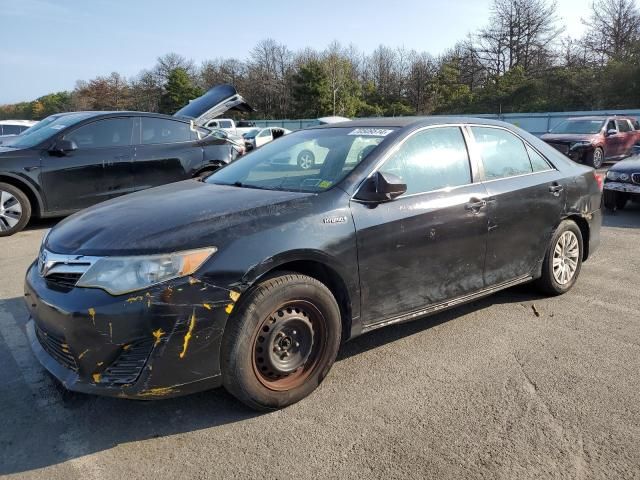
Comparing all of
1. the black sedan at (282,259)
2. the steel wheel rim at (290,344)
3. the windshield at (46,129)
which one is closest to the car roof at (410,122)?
the black sedan at (282,259)

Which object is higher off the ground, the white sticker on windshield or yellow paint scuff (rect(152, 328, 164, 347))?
the white sticker on windshield

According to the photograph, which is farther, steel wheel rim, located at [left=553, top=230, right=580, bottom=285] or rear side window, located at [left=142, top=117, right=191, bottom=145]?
rear side window, located at [left=142, top=117, right=191, bottom=145]

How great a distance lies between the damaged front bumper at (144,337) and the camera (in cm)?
242

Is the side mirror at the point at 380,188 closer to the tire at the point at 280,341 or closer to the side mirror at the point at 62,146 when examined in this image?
the tire at the point at 280,341

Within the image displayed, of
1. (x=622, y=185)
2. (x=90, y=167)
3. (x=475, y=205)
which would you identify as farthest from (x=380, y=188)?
(x=622, y=185)

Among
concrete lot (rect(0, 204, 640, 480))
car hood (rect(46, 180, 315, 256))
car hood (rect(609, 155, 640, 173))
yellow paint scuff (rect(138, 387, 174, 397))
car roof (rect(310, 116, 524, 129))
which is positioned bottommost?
concrete lot (rect(0, 204, 640, 480))

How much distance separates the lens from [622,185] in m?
8.74

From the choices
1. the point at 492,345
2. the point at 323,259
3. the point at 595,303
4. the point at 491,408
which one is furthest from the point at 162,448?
the point at 595,303

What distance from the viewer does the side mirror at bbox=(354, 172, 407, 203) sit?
312cm

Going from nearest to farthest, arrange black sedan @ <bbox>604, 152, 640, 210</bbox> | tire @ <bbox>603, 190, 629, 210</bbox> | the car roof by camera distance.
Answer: the car roof → black sedan @ <bbox>604, 152, 640, 210</bbox> → tire @ <bbox>603, 190, 629, 210</bbox>

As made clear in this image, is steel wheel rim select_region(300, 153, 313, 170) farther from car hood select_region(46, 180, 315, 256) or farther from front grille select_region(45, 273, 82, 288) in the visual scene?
front grille select_region(45, 273, 82, 288)

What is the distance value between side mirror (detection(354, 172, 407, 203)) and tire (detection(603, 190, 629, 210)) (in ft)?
23.9

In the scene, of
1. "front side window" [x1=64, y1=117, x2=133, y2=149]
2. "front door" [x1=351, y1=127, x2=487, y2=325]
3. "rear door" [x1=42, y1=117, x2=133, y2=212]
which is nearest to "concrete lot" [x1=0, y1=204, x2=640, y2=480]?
"front door" [x1=351, y1=127, x2=487, y2=325]

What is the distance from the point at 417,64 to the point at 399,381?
5540 centimetres
